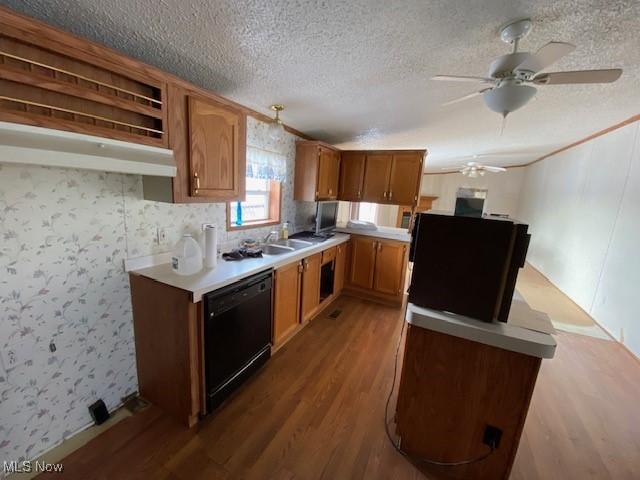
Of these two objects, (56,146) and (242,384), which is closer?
(56,146)

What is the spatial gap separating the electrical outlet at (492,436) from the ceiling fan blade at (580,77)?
174 centimetres

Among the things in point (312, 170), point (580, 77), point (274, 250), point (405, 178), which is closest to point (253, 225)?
point (274, 250)

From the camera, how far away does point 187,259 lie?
1.65m

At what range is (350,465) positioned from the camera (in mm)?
1432

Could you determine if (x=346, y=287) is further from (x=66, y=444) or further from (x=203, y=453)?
(x=66, y=444)

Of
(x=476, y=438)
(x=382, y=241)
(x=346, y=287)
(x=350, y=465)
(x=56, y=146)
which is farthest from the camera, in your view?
(x=346, y=287)

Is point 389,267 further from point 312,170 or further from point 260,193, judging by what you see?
point 260,193

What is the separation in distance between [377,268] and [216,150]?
2.47 meters

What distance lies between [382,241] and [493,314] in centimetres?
219

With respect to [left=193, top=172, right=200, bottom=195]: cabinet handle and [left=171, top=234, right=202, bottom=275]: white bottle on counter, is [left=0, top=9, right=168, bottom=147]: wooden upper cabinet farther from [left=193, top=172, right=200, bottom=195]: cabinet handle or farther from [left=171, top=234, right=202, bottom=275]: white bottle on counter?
[left=171, top=234, right=202, bottom=275]: white bottle on counter

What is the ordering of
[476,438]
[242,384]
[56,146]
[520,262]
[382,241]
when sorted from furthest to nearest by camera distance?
[382,241], [242,384], [476,438], [520,262], [56,146]

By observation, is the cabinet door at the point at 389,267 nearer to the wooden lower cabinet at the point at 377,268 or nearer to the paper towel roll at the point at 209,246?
the wooden lower cabinet at the point at 377,268

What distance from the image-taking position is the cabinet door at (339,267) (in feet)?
11.0

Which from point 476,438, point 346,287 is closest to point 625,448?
point 476,438
